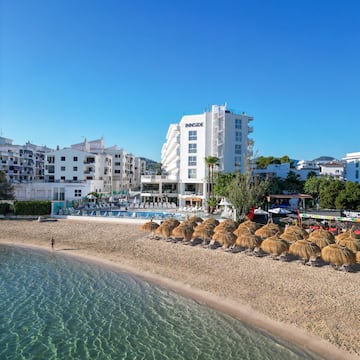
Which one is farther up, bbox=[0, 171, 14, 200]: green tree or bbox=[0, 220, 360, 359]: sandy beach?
bbox=[0, 171, 14, 200]: green tree

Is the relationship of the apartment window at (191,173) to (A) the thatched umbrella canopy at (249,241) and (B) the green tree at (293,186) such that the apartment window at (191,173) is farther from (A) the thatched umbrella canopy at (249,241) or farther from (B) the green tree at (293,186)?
(A) the thatched umbrella canopy at (249,241)

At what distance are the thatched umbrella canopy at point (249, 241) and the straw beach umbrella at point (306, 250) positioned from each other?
99.3 inches

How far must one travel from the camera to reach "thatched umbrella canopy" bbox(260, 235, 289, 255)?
20.2 m

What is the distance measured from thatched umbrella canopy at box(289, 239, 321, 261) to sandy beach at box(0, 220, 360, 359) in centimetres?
67

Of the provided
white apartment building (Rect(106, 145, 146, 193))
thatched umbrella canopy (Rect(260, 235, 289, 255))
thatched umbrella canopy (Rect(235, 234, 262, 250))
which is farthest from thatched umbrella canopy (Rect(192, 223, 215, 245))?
white apartment building (Rect(106, 145, 146, 193))

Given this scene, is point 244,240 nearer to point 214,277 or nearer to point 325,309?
point 214,277

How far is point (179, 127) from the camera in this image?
2372 inches

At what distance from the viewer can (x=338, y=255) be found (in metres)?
18.2

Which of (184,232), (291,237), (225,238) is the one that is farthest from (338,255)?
(184,232)

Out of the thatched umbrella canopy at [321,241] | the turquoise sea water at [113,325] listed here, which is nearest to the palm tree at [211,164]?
the thatched umbrella canopy at [321,241]

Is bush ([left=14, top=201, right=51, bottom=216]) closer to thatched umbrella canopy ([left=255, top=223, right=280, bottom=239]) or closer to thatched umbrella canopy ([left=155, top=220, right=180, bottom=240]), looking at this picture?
thatched umbrella canopy ([left=155, top=220, right=180, bottom=240])

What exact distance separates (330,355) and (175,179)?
48.7 metres

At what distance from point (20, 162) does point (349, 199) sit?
7547 centimetres

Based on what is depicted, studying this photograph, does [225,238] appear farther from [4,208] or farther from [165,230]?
[4,208]
